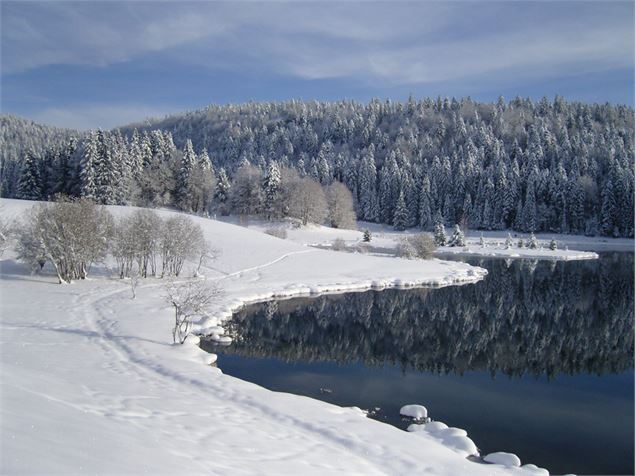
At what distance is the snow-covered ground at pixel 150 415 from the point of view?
685 centimetres

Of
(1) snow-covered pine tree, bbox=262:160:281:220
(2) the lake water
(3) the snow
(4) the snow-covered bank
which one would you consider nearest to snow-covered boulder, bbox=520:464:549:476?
(2) the lake water

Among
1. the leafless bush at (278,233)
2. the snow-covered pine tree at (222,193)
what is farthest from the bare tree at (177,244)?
the snow-covered pine tree at (222,193)

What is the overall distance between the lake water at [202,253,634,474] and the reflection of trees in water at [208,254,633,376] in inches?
3.3

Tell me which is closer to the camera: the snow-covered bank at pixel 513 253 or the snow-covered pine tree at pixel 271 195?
the snow-covered bank at pixel 513 253

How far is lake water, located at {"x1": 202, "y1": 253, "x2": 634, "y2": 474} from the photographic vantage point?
14.0m

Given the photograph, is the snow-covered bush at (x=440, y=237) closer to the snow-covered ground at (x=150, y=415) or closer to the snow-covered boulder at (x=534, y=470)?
the snow-covered ground at (x=150, y=415)

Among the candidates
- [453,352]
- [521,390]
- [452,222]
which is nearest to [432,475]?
[521,390]

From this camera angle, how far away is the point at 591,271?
50000mm

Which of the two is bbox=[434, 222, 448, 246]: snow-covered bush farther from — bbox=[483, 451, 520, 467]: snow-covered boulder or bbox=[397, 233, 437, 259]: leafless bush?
bbox=[483, 451, 520, 467]: snow-covered boulder

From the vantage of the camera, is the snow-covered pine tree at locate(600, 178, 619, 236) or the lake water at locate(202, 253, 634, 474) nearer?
the lake water at locate(202, 253, 634, 474)

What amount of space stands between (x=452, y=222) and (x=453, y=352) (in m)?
74.2

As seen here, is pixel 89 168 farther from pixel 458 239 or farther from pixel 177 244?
pixel 458 239

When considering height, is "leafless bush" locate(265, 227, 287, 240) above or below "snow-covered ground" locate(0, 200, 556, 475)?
above

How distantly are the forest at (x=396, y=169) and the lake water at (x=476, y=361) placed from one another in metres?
40.3
